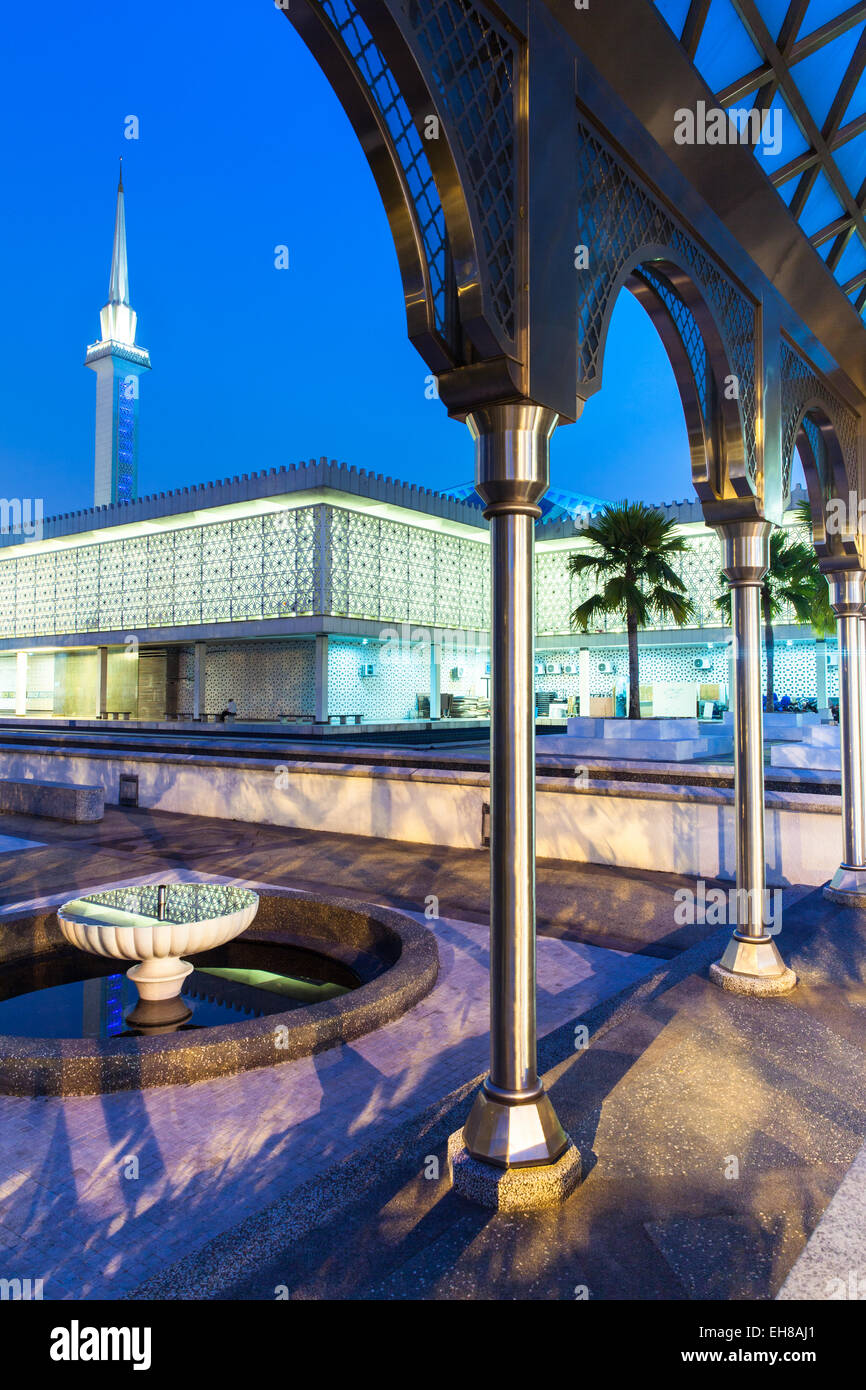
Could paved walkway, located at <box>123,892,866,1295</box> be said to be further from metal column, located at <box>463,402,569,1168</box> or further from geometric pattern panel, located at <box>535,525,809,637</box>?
geometric pattern panel, located at <box>535,525,809,637</box>

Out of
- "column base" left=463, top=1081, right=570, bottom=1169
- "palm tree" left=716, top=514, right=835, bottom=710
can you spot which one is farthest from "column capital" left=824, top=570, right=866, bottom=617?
"palm tree" left=716, top=514, right=835, bottom=710

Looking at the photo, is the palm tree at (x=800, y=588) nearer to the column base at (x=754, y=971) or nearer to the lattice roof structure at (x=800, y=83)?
the lattice roof structure at (x=800, y=83)

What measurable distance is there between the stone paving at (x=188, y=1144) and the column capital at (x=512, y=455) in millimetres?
2641

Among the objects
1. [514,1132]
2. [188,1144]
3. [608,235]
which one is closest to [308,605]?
[188,1144]

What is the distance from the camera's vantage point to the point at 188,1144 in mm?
A: 3479

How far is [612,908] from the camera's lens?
7195 millimetres

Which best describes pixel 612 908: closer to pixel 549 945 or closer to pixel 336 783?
pixel 549 945

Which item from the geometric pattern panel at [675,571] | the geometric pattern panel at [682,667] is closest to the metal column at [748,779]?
the geometric pattern panel at [675,571]

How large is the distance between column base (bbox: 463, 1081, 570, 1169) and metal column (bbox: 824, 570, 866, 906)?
4332mm

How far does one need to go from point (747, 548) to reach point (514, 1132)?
3.46 metres

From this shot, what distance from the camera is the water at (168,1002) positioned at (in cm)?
517

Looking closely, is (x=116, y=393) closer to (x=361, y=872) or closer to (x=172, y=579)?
(x=172, y=579)

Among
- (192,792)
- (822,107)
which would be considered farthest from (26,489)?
(822,107)

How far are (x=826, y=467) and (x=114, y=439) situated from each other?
82.0 metres
